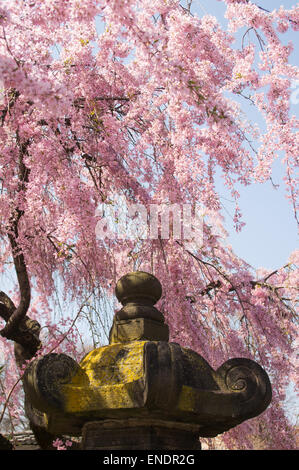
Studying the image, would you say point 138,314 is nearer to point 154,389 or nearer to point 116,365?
point 116,365

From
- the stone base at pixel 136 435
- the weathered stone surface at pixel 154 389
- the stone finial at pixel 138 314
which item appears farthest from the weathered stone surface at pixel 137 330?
the stone base at pixel 136 435

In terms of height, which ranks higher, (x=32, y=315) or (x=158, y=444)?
(x=32, y=315)

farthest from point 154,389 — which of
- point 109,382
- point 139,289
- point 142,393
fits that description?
point 139,289

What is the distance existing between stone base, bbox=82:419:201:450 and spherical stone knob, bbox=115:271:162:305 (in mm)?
893

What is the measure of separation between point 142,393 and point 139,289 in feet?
3.02

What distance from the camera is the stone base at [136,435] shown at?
122 inches

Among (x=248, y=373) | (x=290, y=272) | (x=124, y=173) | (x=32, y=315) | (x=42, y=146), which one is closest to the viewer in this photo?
(x=248, y=373)

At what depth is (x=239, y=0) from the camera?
6.01 m

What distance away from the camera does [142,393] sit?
2904 mm

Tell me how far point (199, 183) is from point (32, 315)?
21.5ft

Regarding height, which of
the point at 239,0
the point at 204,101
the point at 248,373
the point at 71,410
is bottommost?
the point at 71,410

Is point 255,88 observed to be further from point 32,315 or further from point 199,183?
point 32,315
